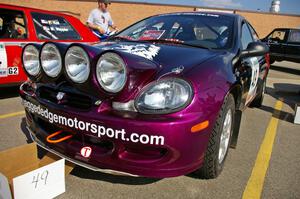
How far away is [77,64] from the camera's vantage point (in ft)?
6.94

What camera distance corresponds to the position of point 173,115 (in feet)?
6.42

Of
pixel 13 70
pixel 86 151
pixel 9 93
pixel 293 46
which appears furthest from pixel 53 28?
pixel 293 46

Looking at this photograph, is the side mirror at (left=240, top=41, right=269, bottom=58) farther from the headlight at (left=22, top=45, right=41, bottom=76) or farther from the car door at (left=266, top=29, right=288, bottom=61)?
the car door at (left=266, top=29, right=288, bottom=61)

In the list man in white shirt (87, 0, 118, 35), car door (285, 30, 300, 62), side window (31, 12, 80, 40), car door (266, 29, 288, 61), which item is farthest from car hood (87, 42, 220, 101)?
car door (266, 29, 288, 61)

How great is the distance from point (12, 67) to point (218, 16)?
3.04 m

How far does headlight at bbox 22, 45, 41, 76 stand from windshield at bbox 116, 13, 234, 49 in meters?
1.09

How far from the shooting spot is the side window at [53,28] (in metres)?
5.12

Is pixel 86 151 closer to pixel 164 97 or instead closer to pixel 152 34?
pixel 164 97

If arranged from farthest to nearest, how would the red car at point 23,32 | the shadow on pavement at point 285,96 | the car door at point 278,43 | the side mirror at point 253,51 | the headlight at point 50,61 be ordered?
the car door at point 278,43 → the shadow on pavement at point 285,96 → the red car at point 23,32 → the side mirror at point 253,51 → the headlight at point 50,61

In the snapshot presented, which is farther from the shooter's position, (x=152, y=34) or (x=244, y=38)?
(x=244, y=38)

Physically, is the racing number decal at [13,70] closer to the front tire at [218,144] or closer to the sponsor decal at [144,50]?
the sponsor decal at [144,50]

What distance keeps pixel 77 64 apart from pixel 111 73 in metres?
0.28

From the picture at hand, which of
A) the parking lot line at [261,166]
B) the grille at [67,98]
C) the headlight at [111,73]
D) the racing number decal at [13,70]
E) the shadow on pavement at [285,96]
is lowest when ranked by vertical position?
the shadow on pavement at [285,96]

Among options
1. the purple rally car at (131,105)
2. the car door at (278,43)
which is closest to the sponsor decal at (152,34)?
the purple rally car at (131,105)
